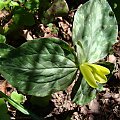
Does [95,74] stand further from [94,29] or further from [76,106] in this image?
[76,106]

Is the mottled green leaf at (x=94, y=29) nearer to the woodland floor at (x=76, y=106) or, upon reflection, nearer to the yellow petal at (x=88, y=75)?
the yellow petal at (x=88, y=75)

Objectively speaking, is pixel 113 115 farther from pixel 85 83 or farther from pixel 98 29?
pixel 98 29

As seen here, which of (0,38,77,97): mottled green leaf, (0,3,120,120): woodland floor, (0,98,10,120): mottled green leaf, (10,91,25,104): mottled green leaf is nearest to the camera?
(0,38,77,97): mottled green leaf

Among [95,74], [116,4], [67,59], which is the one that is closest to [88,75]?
[95,74]

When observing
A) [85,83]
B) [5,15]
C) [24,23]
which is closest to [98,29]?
[85,83]

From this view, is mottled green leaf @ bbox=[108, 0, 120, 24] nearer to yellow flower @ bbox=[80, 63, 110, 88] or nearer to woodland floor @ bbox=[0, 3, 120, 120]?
woodland floor @ bbox=[0, 3, 120, 120]

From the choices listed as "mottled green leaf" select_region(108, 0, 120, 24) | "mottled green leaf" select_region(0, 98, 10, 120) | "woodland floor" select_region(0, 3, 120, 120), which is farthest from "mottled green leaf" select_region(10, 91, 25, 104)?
"mottled green leaf" select_region(108, 0, 120, 24)

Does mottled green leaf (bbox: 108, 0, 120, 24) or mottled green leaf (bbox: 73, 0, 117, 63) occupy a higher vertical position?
mottled green leaf (bbox: 108, 0, 120, 24)

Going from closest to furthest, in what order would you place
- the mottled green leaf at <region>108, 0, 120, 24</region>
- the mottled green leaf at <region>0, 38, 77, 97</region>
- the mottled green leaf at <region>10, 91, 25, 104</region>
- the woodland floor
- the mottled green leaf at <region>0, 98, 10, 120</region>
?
the mottled green leaf at <region>0, 38, 77, 97</region>
the mottled green leaf at <region>0, 98, 10, 120</region>
the mottled green leaf at <region>10, 91, 25, 104</region>
the woodland floor
the mottled green leaf at <region>108, 0, 120, 24</region>
